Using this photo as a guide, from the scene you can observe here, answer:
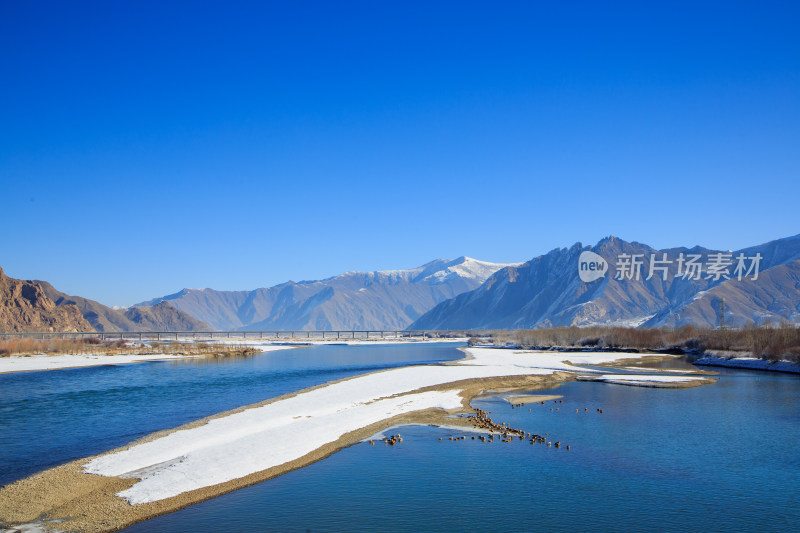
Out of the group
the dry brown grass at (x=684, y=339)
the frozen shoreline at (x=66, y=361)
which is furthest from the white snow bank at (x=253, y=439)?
the dry brown grass at (x=684, y=339)

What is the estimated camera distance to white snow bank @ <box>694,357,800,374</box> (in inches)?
2390

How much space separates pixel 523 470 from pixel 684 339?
9738 cm

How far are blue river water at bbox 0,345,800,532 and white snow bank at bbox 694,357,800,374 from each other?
2823 cm

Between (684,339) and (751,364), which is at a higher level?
(684,339)

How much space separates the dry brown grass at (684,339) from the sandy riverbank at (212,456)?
50.8 meters

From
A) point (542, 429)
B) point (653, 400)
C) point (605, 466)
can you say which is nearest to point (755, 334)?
point (653, 400)

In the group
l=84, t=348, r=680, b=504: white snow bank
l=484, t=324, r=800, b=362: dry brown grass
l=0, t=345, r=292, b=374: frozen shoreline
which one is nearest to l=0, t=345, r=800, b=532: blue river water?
l=84, t=348, r=680, b=504: white snow bank

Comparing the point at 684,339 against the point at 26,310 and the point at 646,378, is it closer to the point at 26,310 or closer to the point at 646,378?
the point at 646,378

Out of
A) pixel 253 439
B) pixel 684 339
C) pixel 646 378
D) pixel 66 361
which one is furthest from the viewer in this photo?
pixel 684 339

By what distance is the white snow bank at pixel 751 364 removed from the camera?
6072 centimetres

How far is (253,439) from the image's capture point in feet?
76.9

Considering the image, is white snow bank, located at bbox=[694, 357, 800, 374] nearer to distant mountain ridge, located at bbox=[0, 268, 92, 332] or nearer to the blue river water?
the blue river water

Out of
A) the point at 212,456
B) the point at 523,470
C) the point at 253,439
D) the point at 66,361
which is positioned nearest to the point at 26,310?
the point at 66,361

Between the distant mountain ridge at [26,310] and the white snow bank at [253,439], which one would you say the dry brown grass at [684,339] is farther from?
the distant mountain ridge at [26,310]
